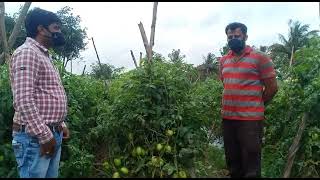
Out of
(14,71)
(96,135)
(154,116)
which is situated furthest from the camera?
(96,135)

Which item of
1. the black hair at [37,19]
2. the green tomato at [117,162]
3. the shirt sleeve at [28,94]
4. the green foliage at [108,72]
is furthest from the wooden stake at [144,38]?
the shirt sleeve at [28,94]

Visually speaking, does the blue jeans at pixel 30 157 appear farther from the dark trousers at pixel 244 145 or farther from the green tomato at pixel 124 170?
the dark trousers at pixel 244 145

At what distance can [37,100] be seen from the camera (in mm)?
3061

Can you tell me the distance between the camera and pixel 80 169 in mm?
4445

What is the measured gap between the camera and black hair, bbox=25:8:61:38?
3.22 m

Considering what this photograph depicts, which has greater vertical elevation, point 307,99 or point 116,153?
point 307,99

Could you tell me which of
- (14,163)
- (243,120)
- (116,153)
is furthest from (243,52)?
(14,163)

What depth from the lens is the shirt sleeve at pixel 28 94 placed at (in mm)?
2938

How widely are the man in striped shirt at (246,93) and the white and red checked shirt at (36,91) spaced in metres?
1.60

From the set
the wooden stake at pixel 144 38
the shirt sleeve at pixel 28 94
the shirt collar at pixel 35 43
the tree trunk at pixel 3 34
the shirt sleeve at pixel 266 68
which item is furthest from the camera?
the tree trunk at pixel 3 34

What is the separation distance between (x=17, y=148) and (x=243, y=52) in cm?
213

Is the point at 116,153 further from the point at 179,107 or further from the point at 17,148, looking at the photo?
the point at 17,148

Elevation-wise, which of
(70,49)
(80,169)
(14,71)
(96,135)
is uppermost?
(70,49)

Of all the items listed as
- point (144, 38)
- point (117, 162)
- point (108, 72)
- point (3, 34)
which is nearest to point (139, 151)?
point (117, 162)
